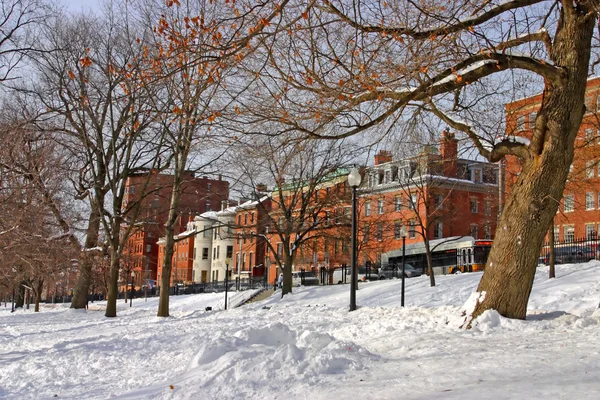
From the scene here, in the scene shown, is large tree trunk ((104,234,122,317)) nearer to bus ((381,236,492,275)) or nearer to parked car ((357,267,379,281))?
bus ((381,236,492,275))

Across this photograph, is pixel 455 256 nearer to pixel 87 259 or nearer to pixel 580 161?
pixel 580 161

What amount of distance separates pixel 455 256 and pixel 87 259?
2221 centimetres

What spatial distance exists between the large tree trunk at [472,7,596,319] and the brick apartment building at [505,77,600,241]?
2.37 metres

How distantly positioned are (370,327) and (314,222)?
A: 1979 cm

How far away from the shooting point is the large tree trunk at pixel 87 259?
26461mm

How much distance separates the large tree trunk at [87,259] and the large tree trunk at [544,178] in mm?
20141

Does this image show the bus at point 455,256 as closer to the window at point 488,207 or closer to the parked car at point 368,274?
the window at point 488,207

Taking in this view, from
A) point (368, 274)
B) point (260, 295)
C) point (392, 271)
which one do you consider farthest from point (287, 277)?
point (392, 271)

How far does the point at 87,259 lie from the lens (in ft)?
88.9

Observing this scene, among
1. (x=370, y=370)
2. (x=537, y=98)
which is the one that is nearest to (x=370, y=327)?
(x=370, y=370)

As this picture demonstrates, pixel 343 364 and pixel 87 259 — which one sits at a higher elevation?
pixel 87 259

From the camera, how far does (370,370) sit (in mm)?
6336

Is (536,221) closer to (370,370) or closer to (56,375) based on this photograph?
(370,370)

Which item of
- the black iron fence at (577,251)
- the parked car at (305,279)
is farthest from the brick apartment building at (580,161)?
the parked car at (305,279)
